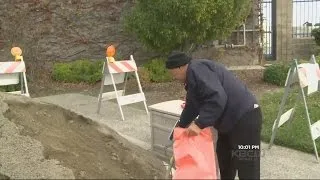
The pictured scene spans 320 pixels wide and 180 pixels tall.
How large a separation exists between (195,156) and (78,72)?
8.80 m

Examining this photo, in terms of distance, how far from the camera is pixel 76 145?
14.6 ft

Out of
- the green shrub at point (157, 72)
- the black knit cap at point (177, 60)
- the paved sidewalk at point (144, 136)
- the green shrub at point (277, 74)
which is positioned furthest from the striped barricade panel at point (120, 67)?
the black knit cap at point (177, 60)

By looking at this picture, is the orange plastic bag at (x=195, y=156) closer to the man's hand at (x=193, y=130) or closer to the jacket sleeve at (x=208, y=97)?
the man's hand at (x=193, y=130)

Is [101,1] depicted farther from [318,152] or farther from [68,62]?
[318,152]

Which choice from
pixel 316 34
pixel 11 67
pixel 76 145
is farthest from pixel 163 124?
pixel 316 34

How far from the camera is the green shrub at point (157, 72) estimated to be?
11339 mm

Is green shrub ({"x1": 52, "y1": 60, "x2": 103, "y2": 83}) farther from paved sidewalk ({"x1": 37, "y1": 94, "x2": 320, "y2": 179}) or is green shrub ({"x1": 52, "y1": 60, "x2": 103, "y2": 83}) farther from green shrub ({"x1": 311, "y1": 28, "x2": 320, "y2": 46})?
green shrub ({"x1": 311, "y1": 28, "x2": 320, "y2": 46})

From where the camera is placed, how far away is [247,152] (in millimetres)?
3768

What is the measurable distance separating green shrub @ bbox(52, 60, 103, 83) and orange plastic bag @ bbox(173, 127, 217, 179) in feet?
26.6

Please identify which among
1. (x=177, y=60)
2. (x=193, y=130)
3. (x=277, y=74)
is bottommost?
(x=277, y=74)

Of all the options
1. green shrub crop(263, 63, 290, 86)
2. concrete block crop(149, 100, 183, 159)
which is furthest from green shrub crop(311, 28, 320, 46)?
concrete block crop(149, 100, 183, 159)

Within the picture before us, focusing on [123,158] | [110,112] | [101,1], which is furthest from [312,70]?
[101,1]

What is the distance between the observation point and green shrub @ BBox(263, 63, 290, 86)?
35.3 feet

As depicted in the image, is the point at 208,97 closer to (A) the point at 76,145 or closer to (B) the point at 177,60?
(B) the point at 177,60
